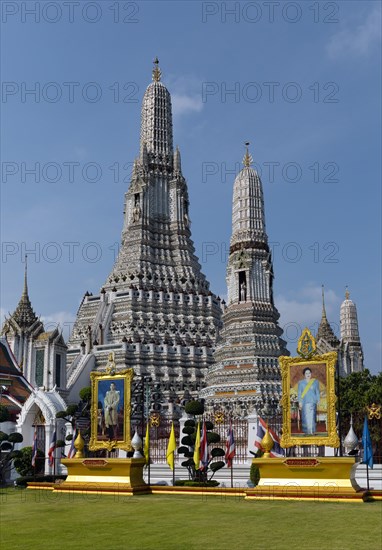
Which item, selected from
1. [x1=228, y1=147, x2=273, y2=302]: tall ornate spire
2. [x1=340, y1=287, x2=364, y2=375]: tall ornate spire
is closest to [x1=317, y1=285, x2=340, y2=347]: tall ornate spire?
[x1=340, y1=287, x2=364, y2=375]: tall ornate spire

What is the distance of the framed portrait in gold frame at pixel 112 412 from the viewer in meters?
29.5

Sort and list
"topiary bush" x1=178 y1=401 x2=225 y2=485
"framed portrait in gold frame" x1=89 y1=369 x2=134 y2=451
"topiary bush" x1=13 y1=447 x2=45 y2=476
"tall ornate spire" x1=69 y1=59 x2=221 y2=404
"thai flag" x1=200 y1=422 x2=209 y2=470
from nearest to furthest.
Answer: "framed portrait in gold frame" x1=89 y1=369 x2=134 y2=451
"thai flag" x1=200 y1=422 x2=209 y2=470
"topiary bush" x1=178 y1=401 x2=225 y2=485
"topiary bush" x1=13 y1=447 x2=45 y2=476
"tall ornate spire" x1=69 y1=59 x2=221 y2=404

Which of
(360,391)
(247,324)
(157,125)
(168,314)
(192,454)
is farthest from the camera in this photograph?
(157,125)

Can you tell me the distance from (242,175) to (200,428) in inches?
1783

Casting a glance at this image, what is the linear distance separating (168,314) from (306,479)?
51.4 m

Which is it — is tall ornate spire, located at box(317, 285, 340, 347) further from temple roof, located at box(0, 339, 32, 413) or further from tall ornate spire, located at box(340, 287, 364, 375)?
temple roof, located at box(0, 339, 32, 413)

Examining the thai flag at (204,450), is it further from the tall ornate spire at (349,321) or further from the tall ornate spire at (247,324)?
the tall ornate spire at (349,321)

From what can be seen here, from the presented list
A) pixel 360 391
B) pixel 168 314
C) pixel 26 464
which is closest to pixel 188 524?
pixel 26 464

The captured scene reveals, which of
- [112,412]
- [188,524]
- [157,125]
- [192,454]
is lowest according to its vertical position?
[188,524]

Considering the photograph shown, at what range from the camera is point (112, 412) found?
29.9m

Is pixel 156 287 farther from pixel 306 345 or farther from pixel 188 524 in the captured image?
pixel 188 524

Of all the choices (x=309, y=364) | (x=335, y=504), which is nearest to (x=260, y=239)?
(x=309, y=364)

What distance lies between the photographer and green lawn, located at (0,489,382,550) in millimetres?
15031

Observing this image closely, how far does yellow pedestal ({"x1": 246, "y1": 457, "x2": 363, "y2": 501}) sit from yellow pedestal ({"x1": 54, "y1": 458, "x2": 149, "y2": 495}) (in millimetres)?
5195
